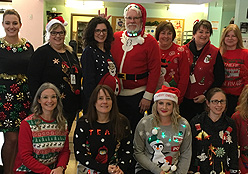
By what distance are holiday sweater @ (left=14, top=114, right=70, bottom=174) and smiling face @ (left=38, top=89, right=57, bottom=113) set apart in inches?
3.6

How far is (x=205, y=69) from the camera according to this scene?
2762 millimetres

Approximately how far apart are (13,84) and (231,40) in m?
2.05

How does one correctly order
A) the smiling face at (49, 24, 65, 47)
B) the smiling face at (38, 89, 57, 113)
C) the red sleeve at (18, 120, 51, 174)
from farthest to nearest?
the smiling face at (49, 24, 65, 47)
the smiling face at (38, 89, 57, 113)
the red sleeve at (18, 120, 51, 174)

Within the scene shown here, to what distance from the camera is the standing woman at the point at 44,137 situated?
7.13 feet

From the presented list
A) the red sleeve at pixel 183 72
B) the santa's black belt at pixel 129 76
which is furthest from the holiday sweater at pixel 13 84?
the red sleeve at pixel 183 72

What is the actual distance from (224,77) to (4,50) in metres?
1.98

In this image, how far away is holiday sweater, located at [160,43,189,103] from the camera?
107 inches

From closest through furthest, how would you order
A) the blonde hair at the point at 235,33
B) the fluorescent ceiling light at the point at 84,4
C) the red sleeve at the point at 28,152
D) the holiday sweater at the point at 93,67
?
the red sleeve at the point at 28,152 < the holiday sweater at the point at 93,67 < the blonde hair at the point at 235,33 < the fluorescent ceiling light at the point at 84,4

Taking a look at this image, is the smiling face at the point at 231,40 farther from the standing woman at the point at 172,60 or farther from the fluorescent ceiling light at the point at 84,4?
the fluorescent ceiling light at the point at 84,4

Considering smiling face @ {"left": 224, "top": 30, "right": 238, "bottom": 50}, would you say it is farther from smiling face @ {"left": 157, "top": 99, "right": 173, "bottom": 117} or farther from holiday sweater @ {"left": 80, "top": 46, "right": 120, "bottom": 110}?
holiday sweater @ {"left": 80, "top": 46, "right": 120, "bottom": 110}

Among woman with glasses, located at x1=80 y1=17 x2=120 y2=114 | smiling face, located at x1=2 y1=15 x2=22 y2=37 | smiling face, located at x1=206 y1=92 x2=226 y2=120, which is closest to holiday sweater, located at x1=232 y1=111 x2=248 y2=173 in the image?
smiling face, located at x1=206 y1=92 x2=226 y2=120

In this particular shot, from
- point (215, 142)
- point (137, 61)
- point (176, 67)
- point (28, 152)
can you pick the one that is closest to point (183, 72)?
point (176, 67)

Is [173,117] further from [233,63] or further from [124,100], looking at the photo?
[233,63]

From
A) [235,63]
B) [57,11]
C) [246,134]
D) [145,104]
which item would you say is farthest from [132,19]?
[57,11]
